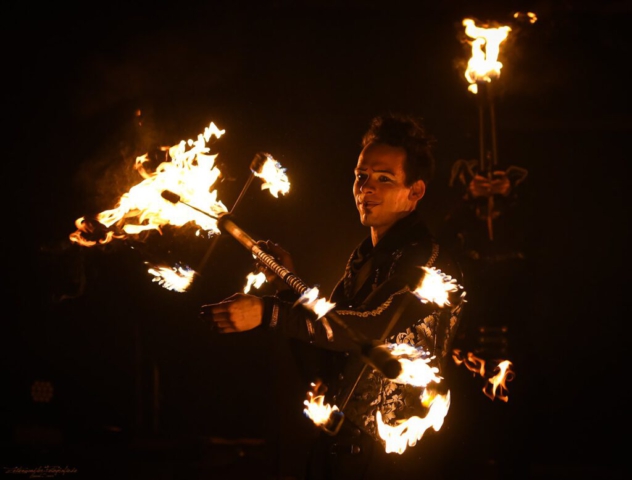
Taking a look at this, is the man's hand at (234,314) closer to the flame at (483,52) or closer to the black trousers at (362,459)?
the black trousers at (362,459)

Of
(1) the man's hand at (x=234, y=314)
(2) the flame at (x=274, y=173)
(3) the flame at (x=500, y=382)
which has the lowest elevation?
(3) the flame at (x=500, y=382)

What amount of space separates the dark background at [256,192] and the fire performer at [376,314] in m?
1.49

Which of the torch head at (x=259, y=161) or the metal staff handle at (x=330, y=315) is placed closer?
A: the metal staff handle at (x=330, y=315)

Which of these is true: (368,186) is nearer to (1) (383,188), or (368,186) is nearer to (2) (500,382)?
(1) (383,188)

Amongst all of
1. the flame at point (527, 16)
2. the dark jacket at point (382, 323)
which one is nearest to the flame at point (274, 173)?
the dark jacket at point (382, 323)

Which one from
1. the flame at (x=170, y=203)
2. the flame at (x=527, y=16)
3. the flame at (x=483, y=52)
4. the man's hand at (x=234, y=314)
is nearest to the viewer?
the man's hand at (x=234, y=314)

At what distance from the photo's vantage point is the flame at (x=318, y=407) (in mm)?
2787

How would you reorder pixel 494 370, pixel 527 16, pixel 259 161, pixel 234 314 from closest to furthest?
pixel 234 314 < pixel 259 161 < pixel 494 370 < pixel 527 16

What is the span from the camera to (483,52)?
438 cm

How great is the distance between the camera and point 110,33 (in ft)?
16.0

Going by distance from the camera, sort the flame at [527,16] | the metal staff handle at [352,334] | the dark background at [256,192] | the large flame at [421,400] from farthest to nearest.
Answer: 1. the dark background at [256,192]
2. the flame at [527,16]
3. the large flame at [421,400]
4. the metal staff handle at [352,334]

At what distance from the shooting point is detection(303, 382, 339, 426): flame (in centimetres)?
279

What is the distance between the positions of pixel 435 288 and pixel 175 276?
1178 millimetres

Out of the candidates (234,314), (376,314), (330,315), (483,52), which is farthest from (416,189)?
(483,52)
